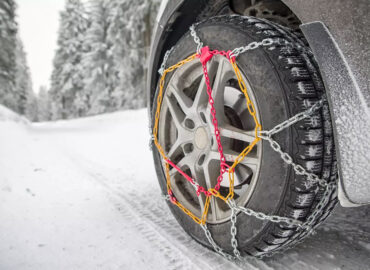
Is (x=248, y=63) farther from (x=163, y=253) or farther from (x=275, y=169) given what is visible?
(x=163, y=253)

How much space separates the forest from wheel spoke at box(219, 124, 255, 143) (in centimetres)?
1216

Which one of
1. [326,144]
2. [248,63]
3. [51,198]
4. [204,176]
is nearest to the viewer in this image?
[326,144]

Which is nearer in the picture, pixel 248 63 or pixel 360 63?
pixel 360 63

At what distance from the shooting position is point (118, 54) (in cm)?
1580

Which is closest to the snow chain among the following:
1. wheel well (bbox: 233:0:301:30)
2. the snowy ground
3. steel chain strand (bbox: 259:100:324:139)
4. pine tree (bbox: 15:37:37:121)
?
steel chain strand (bbox: 259:100:324:139)

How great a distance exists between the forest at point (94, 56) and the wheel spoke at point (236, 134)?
39.9 ft

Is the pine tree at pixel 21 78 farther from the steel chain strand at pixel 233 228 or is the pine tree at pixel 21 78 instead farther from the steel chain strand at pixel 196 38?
the steel chain strand at pixel 233 228

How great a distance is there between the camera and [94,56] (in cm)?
2191

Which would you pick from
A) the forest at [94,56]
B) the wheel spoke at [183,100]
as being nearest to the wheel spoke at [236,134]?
the wheel spoke at [183,100]

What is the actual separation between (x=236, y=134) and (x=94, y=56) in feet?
74.9

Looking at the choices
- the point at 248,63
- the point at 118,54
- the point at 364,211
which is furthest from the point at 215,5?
the point at 118,54

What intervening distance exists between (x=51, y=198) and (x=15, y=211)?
1.43ft

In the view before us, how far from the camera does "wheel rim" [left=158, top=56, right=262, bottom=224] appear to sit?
1415 millimetres

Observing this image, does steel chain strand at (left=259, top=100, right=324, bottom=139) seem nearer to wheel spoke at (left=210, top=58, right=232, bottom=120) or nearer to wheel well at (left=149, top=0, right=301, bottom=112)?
wheel spoke at (left=210, top=58, right=232, bottom=120)
